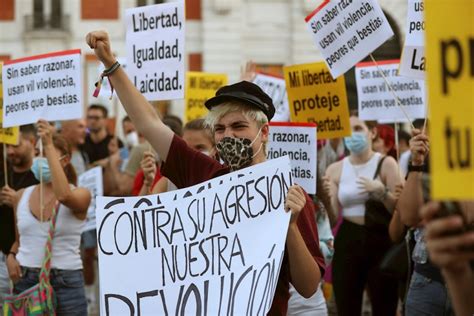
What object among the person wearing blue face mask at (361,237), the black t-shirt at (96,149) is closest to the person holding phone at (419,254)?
the person wearing blue face mask at (361,237)

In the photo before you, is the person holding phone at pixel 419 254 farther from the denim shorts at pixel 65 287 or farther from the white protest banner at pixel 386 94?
the white protest banner at pixel 386 94

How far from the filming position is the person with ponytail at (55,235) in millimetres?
6363

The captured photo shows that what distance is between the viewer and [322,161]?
8.50 metres

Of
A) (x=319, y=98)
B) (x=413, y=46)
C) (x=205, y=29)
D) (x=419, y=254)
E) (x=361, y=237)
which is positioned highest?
(x=205, y=29)

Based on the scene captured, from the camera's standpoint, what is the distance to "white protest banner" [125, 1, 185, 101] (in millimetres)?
6496

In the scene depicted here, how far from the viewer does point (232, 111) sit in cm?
414

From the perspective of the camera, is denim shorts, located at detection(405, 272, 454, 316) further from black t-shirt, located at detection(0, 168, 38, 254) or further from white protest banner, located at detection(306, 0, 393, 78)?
black t-shirt, located at detection(0, 168, 38, 254)

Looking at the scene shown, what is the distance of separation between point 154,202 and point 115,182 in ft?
23.8

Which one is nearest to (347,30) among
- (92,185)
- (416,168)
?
(416,168)

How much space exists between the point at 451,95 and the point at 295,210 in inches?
57.7

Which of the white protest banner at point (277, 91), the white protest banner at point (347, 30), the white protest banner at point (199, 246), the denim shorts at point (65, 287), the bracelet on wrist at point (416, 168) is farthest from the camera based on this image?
the white protest banner at point (277, 91)

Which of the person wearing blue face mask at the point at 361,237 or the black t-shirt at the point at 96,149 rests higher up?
the black t-shirt at the point at 96,149

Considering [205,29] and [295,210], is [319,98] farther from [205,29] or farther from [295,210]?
[205,29]

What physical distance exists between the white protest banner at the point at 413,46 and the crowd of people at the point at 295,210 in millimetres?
779
